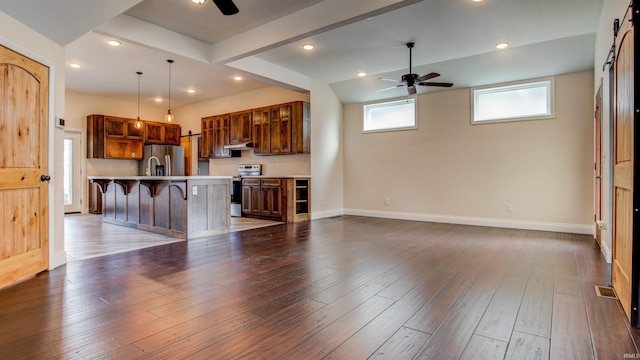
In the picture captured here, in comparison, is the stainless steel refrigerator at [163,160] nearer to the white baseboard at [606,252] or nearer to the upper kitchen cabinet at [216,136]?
the upper kitchen cabinet at [216,136]

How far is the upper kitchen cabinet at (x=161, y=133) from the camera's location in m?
8.80

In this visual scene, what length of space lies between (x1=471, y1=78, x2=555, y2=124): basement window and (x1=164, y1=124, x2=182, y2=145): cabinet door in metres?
7.73

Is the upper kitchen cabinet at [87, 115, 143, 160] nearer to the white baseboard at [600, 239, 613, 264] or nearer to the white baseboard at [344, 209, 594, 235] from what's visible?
the white baseboard at [344, 209, 594, 235]

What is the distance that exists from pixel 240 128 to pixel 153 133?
9.95ft

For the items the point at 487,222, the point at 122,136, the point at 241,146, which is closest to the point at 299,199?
the point at 241,146

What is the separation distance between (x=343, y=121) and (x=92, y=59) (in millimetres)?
4939

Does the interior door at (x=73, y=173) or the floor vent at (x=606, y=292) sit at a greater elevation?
the interior door at (x=73, y=173)

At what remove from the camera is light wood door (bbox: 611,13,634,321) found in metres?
2.05

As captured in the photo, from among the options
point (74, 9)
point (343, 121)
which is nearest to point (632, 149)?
point (74, 9)

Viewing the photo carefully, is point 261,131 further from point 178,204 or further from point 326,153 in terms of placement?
point 178,204

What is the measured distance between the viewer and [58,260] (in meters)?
3.33

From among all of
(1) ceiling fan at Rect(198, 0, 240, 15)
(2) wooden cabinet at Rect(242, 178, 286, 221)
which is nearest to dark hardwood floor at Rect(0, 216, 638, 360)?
(1) ceiling fan at Rect(198, 0, 240, 15)

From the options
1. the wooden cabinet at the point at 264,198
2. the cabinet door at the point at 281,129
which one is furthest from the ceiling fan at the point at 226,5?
the wooden cabinet at the point at 264,198

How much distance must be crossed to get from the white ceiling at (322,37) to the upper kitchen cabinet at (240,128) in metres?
1.05
